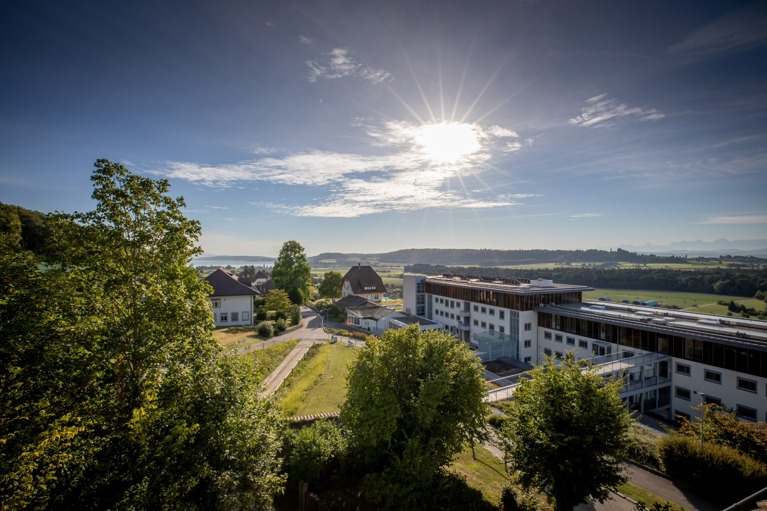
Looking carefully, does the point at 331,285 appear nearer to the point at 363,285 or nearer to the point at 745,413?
the point at 363,285

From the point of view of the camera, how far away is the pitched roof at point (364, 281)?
86.3 metres

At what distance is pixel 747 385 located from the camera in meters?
26.6

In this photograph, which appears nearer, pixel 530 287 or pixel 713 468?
pixel 713 468

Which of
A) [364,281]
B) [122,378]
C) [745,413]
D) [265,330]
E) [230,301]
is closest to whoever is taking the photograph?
[122,378]

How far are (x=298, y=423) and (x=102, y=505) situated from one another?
13.5 metres

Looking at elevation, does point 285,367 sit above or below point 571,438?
below

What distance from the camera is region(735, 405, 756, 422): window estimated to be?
26.1 meters

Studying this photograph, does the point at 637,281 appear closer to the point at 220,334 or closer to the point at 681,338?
the point at 681,338

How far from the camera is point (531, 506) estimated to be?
49.5 ft

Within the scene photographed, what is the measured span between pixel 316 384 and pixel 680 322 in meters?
35.1

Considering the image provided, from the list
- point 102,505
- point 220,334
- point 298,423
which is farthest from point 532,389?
point 220,334

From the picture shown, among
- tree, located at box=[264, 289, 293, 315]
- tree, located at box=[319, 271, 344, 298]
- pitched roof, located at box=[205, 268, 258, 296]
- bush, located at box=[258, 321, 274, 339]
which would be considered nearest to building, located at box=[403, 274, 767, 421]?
tree, located at box=[264, 289, 293, 315]

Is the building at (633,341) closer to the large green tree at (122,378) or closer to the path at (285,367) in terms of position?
the large green tree at (122,378)

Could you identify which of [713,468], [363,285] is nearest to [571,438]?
[713,468]
